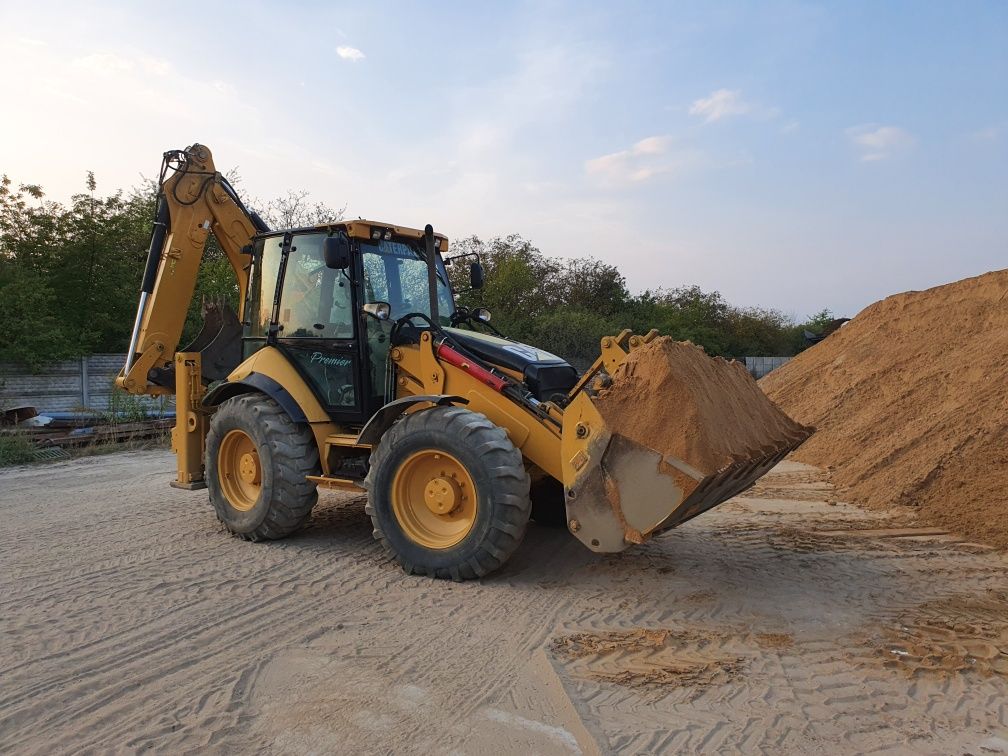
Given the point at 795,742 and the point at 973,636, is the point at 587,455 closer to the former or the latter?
the point at 795,742

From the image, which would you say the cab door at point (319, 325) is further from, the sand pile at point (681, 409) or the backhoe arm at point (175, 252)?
the sand pile at point (681, 409)

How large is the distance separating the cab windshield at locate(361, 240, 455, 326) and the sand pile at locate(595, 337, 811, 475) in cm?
204

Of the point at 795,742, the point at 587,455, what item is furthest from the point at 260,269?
the point at 795,742

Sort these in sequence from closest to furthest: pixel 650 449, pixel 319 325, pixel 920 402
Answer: pixel 650 449 < pixel 319 325 < pixel 920 402

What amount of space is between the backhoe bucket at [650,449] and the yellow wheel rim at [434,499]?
0.85 metres

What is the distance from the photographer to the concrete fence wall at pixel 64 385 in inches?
597

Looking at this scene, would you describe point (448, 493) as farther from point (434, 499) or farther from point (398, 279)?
point (398, 279)

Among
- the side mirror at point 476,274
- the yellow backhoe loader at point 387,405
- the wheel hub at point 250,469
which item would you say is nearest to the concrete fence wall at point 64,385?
the yellow backhoe loader at point 387,405

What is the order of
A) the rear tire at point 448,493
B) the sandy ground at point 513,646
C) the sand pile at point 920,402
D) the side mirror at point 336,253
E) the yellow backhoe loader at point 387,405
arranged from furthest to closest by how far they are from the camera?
the sand pile at point 920,402
the side mirror at point 336,253
the rear tire at point 448,493
the yellow backhoe loader at point 387,405
the sandy ground at point 513,646

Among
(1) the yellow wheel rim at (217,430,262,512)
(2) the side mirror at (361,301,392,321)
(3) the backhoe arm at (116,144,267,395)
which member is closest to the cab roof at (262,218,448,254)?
(2) the side mirror at (361,301,392,321)

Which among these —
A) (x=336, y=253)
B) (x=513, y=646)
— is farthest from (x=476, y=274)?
(x=513, y=646)

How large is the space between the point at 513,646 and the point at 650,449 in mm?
1355

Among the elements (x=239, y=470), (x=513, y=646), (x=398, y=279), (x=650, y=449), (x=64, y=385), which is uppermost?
(x=398, y=279)

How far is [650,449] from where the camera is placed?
444 cm
